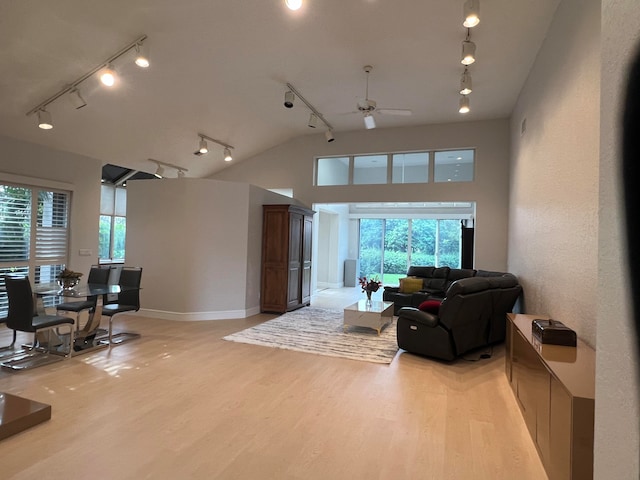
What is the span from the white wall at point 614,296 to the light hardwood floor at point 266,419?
1563mm

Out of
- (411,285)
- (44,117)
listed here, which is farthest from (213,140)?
(411,285)

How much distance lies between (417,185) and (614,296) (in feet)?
22.1

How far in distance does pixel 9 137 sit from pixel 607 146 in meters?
→ 7.33

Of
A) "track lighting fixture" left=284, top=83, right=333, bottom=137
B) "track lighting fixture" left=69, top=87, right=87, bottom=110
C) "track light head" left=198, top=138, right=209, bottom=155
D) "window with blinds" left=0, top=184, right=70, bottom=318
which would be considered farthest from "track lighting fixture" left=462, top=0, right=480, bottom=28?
"window with blinds" left=0, top=184, right=70, bottom=318

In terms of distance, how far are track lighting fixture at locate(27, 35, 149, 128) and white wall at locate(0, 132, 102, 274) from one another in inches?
36.9

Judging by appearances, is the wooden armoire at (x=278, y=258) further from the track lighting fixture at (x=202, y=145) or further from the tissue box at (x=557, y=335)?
the tissue box at (x=557, y=335)

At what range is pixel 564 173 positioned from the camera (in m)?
3.26

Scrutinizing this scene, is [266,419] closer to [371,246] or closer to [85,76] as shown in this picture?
[85,76]

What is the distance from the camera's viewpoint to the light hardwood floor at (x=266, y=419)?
215 centimetres

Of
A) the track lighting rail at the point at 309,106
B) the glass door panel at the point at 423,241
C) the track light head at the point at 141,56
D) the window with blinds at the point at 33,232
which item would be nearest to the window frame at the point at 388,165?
the track lighting rail at the point at 309,106

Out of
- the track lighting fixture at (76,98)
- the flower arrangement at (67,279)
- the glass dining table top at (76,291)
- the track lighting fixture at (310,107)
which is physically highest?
the track lighting fixture at (310,107)

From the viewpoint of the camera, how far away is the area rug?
4.37m

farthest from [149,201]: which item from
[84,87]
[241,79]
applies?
[241,79]

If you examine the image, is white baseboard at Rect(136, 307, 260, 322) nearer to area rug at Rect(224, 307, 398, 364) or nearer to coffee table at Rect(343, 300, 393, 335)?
area rug at Rect(224, 307, 398, 364)
